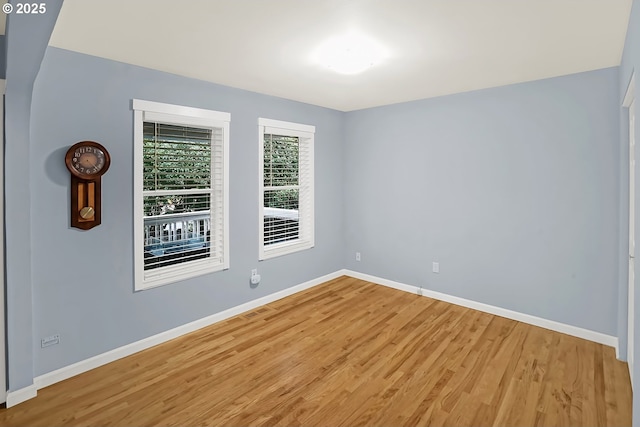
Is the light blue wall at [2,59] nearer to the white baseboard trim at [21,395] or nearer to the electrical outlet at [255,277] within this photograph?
the white baseboard trim at [21,395]

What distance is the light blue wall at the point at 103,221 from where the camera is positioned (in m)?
2.66

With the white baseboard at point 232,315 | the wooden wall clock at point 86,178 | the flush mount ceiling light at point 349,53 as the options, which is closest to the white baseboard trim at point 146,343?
the white baseboard at point 232,315

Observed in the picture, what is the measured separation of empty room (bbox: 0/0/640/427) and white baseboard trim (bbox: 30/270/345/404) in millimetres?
19

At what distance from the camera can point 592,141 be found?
3301 mm

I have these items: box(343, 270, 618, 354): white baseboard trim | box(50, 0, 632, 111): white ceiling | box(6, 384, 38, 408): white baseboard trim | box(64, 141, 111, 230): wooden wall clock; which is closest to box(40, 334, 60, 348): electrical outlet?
box(6, 384, 38, 408): white baseboard trim

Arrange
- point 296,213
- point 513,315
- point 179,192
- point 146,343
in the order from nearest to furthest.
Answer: point 146,343 → point 179,192 → point 513,315 → point 296,213

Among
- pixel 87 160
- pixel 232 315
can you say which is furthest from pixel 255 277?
pixel 87 160

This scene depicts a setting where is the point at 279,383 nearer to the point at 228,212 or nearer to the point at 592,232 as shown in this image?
the point at 228,212

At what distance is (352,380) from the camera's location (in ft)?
8.98

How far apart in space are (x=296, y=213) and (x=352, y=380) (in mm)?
2670

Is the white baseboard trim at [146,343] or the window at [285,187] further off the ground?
the window at [285,187]

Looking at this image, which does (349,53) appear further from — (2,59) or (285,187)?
(2,59)

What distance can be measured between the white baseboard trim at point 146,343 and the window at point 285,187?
1.82 feet

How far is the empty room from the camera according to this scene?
2332mm
